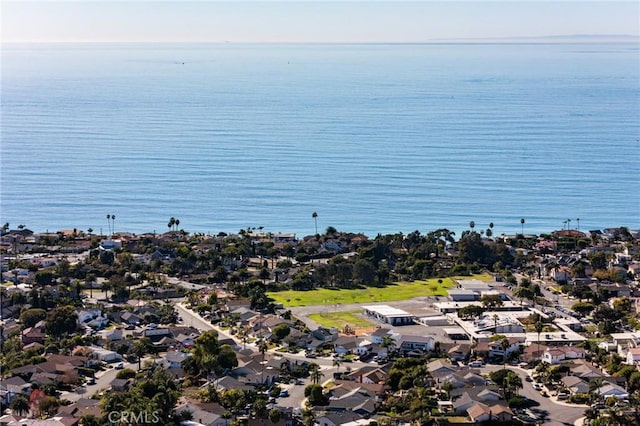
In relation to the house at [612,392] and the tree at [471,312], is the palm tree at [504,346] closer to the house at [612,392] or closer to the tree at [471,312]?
the house at [612,392]

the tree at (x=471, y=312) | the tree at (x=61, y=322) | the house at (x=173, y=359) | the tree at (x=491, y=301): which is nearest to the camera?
the house at (x=173, y=359)

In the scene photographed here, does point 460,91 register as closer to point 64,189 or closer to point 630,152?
point 630,152

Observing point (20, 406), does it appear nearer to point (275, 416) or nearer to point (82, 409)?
point (82, 409)

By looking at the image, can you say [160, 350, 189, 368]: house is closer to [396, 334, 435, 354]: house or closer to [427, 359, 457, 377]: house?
[396, 334, 435, 354]: house

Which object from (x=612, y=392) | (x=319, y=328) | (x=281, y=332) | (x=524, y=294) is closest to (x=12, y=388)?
(x=281, y=332)

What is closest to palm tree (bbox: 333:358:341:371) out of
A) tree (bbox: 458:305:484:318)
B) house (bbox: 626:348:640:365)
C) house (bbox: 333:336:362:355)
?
house (bbox: 333:336:362:355)

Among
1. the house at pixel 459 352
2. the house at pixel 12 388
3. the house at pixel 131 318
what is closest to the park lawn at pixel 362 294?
the house at pixel 131 318

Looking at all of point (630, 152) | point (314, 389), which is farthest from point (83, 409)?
point (630, 152)
